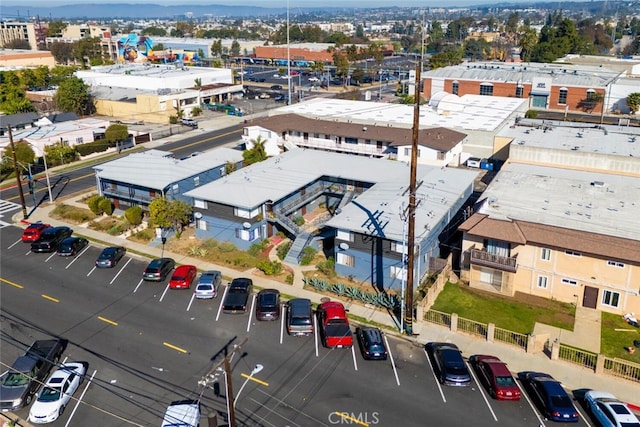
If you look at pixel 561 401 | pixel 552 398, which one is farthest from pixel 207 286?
pixel 561 401

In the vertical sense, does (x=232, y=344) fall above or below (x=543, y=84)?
below

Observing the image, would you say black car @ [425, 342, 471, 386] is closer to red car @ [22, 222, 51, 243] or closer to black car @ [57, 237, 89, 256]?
black car @ [57, 237, 89, 256]

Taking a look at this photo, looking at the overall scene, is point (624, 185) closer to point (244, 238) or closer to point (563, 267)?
point (563, 267)

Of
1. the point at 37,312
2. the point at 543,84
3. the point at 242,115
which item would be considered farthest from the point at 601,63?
the point at 37,312

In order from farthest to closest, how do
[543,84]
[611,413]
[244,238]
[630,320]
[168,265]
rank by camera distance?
1. [543,84]
2. [244,238]
3. [168,265]
4. [630,320]
5. [611,413]

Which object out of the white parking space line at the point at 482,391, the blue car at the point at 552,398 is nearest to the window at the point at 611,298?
the blue car at the point at 552,398

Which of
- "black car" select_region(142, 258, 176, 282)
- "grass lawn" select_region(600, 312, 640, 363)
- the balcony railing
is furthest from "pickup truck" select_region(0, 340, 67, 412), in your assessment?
"grass lawn" select_region(600, 312, 640, 363)

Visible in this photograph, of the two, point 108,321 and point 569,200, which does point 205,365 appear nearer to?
point 108,321
